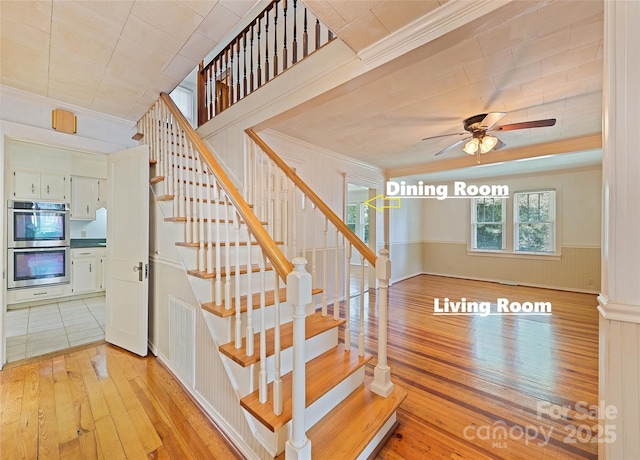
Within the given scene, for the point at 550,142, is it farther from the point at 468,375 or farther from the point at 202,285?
the point at 202,285

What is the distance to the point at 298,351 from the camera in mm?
1189

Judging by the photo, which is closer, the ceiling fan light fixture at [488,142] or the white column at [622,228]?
the white column at [622,228]

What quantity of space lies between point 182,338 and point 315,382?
1.24 m

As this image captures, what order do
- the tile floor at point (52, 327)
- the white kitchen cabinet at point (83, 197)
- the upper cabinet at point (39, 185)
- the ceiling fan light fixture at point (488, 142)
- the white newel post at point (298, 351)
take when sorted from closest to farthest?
the white newel post at point (298, 351) < the tile floor at point (52, 327) < the ceiling fan light fixture at point (488, 142) < the upper cabinet at point (39, 185) < the white kitchen cabinet at point (83, 197)

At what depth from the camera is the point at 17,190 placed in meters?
4.02

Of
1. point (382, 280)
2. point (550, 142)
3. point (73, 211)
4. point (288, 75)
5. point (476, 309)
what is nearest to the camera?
point (382, 280)

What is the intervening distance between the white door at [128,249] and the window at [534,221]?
23.1 ft

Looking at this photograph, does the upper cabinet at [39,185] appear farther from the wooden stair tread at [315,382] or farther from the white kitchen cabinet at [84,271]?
the wooden stair tread at [315,382]

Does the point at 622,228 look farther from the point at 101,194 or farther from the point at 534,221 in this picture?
the point at 101,194

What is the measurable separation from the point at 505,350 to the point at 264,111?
3521 millimetres

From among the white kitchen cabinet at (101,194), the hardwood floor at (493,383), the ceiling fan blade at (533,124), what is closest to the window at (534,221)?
the hardwood floor at (493,383)

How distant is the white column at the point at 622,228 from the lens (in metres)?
1.01

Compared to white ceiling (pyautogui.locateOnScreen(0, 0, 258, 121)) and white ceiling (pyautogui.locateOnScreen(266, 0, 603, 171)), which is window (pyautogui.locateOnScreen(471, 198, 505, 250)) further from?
white ceiling (pyautogui.locateOnScreen(0, 0, 258, 121))

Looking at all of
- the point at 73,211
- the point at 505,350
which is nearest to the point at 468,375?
the point at 505,350
